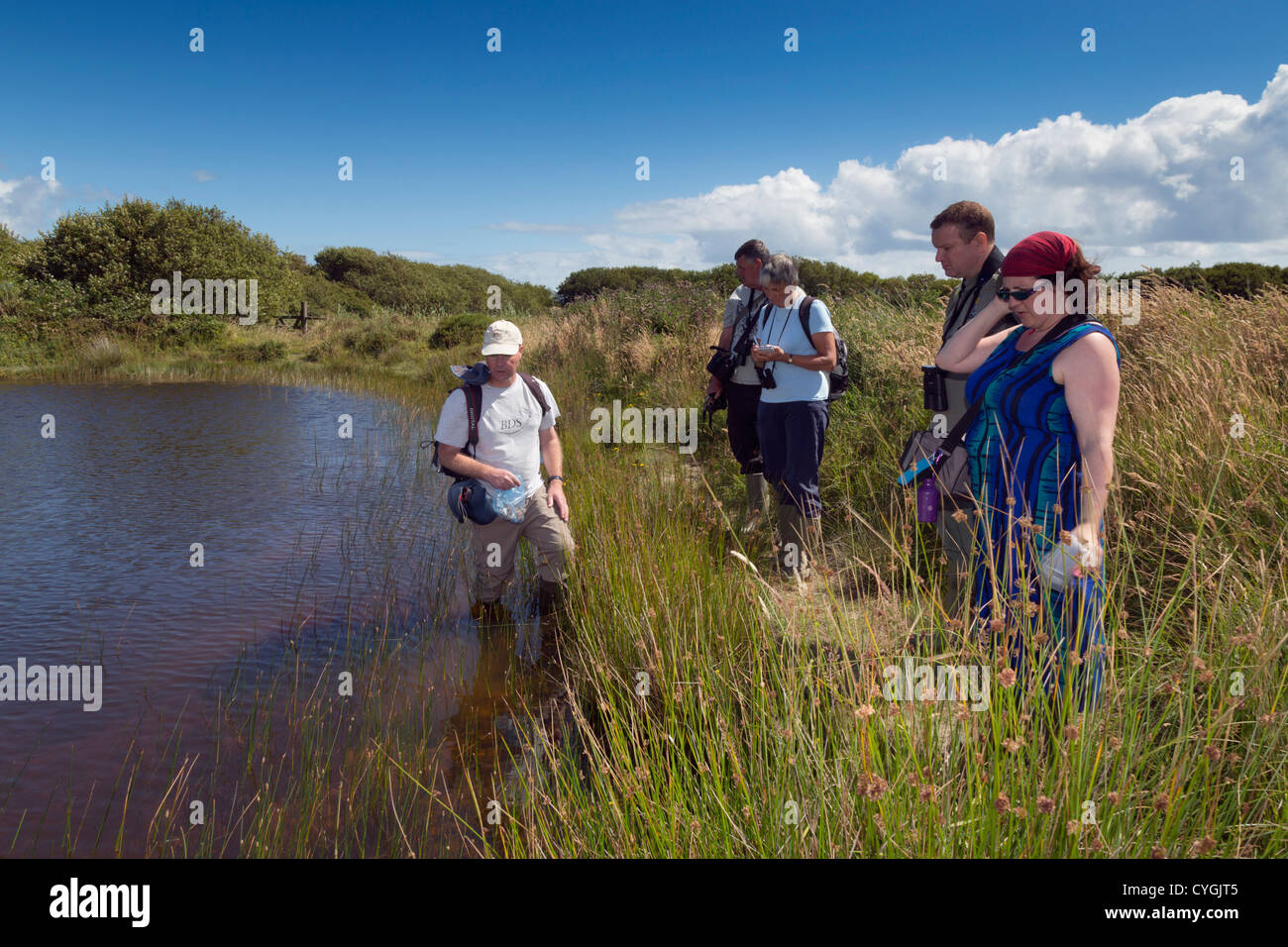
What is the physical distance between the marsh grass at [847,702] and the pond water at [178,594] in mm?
229

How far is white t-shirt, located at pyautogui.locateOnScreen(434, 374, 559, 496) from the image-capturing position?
4305mm

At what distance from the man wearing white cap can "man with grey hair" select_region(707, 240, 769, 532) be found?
1478mm

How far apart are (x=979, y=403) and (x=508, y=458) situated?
107 inches

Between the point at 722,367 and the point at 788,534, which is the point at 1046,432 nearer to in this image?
the point at 788,534

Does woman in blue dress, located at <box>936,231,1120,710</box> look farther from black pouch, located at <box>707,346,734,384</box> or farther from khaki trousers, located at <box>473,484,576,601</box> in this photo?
black pouch, located at <box>707,346,734,384</box>

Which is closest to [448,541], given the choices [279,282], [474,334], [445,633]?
Answer: [445,633]

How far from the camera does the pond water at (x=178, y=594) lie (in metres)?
3.30

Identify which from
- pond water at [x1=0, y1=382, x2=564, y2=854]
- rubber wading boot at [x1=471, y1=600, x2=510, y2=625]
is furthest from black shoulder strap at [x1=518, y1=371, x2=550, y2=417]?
pond water at [x1=0, y1=382, x2=564, y2=854]

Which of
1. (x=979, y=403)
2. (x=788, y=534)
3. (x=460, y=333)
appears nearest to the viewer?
(x=979, y=403)

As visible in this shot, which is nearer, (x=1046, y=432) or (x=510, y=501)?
(x=1046, y=432)

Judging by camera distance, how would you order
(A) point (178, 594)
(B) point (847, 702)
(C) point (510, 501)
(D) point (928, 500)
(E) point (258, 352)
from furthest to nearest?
(E) point (258, 352)
(A) point (178, 594)
(C) point (510, 501)
(D) point (928, 500)
(B) point (847, 702)

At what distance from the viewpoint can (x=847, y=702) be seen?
5.59 ft

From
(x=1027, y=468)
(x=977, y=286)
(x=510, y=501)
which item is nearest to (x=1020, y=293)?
(x=1027, y=468)
